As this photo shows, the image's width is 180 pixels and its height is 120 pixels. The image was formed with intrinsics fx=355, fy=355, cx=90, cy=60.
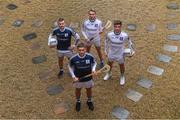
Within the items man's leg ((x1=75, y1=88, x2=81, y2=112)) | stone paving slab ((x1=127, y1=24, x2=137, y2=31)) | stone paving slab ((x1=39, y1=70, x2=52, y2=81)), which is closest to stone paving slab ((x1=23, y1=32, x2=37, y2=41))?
stone paving slab ((x1=39, y1=70, x2=52, y2=81))

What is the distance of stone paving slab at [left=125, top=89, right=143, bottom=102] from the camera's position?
35.6 feet

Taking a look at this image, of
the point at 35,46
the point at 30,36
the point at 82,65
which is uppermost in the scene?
the point at 82,65

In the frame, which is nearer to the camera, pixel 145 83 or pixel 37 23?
pixel 145 83

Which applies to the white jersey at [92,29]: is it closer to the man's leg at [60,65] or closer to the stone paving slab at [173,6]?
the man's leg at [60,65]

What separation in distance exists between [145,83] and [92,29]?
8.12ft

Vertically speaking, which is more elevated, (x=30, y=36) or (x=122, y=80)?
(x=30, y=36)

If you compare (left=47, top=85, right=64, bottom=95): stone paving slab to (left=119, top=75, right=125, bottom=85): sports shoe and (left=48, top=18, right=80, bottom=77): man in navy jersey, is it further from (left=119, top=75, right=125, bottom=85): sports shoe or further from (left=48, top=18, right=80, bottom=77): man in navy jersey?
(left=119, top=75, right=125, bottom=85): sports shoe

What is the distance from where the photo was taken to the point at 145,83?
11.4m

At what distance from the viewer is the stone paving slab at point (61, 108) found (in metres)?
10.5

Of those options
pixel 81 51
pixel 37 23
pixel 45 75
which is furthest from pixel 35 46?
pixel 81 51

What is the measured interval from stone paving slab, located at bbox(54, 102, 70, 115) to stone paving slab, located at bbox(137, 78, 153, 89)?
2.48m

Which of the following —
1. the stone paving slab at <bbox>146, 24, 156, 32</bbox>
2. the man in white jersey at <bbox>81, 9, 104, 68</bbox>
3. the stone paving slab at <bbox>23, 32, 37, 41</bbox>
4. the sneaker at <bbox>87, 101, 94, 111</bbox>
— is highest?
the man in white jersey at <bbox>81, 9, 104, 68</bbox>

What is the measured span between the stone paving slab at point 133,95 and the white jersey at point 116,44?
1.13 meters

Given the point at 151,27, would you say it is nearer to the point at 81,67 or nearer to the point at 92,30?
the point at 92,30
